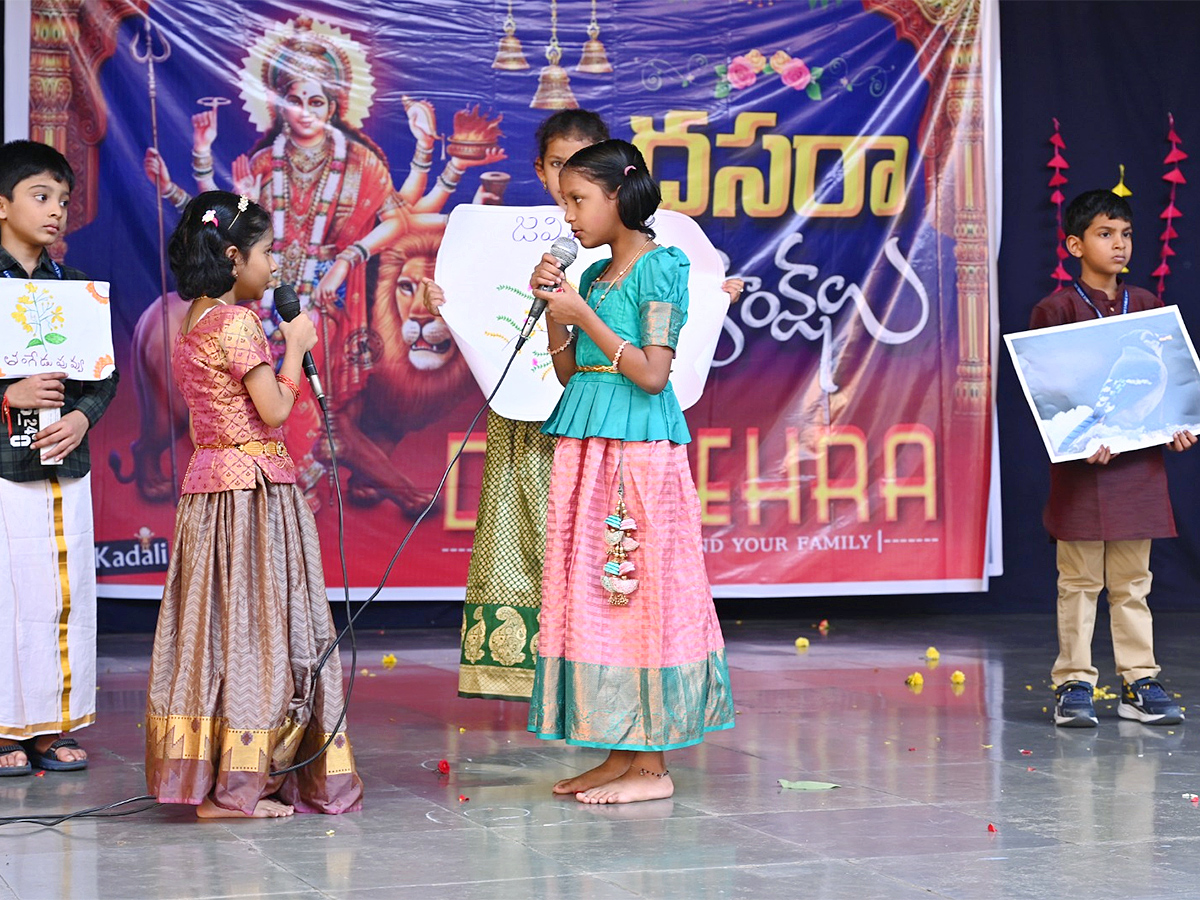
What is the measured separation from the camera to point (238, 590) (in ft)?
10.5

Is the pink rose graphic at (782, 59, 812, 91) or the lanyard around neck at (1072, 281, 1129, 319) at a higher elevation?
the pink rose graphic at (782, 59, 812, 91)

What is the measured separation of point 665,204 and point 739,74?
0.64 m

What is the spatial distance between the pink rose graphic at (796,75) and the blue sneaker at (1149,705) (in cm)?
307

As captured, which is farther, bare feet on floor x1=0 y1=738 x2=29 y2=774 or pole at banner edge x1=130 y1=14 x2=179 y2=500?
pole at banner edge x1=130 y1=14 x2=179 y2=500

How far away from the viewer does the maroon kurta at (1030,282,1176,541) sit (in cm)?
429

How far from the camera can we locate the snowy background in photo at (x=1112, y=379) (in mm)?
4297

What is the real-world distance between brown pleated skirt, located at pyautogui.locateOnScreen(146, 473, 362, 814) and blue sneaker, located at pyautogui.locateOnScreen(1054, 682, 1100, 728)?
2.02 meters

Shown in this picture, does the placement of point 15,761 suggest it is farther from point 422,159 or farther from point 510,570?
point 422,159

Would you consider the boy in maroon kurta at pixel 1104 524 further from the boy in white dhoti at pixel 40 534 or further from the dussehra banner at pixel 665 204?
the boy in white dhoti at pixel 40 534

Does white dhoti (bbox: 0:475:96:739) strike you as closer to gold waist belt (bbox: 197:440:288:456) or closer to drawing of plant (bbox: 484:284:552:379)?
gold waist belt (bbox: 197:440:288:456)

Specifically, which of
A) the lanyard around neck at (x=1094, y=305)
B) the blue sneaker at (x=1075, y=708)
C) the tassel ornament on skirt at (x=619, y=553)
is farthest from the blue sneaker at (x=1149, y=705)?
the tassel ornament on skirt at (x=619, y=553)

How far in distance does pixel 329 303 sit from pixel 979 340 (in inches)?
107

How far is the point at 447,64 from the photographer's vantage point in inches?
243

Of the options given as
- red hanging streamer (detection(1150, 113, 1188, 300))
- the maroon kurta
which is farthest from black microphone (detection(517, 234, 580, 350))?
red hanging streamer (detection(1150, 113, 1188, 300))
